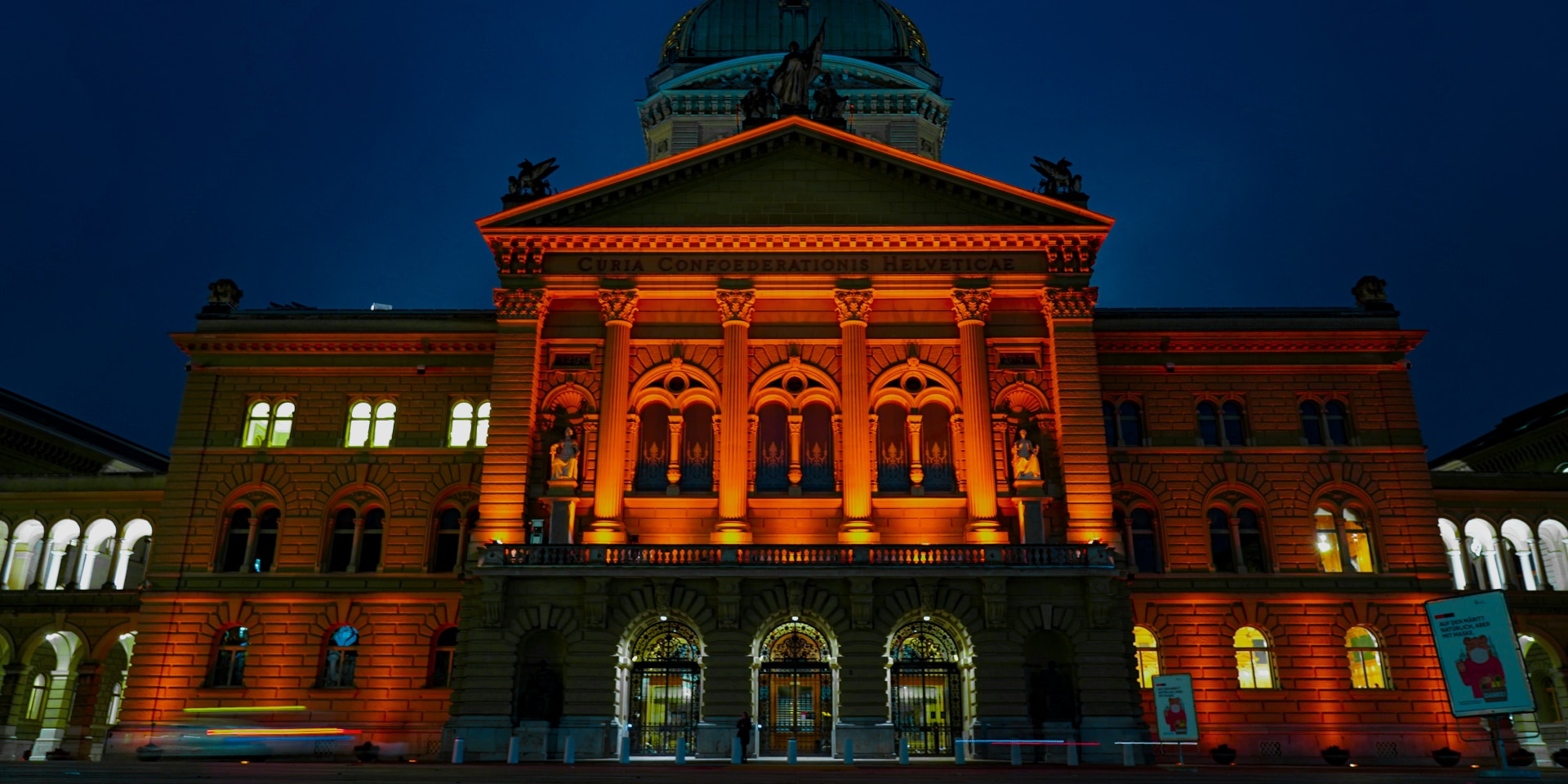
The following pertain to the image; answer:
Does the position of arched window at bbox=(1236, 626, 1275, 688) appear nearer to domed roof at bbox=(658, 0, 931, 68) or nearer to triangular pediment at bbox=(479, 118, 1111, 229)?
triangular pediment at bbox=(479, 118, 1111, 229)

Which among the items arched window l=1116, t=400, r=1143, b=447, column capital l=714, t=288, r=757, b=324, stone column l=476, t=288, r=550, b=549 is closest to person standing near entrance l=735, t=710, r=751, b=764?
stone column l=476, t=288, r=550, b=549

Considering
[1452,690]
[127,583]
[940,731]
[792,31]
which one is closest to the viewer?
[1452,690]

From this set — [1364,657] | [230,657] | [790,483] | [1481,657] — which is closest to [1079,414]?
[790,483]

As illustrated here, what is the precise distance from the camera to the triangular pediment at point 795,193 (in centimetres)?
4094

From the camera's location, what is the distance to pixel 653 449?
40.8 meters

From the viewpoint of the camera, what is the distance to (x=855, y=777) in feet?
84.2

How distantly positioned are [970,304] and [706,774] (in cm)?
2063

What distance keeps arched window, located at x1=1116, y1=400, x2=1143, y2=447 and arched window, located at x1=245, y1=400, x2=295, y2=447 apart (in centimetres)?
3183

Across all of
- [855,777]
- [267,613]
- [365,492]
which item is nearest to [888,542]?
[855,777]

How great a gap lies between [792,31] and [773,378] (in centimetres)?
2504

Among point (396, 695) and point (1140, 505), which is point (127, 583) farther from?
point (1140, 505)

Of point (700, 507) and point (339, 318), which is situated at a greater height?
point (339, 318)

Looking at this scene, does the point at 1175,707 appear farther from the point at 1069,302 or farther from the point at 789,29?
the point at 789,29

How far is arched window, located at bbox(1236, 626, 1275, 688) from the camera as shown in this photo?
40.7 m
